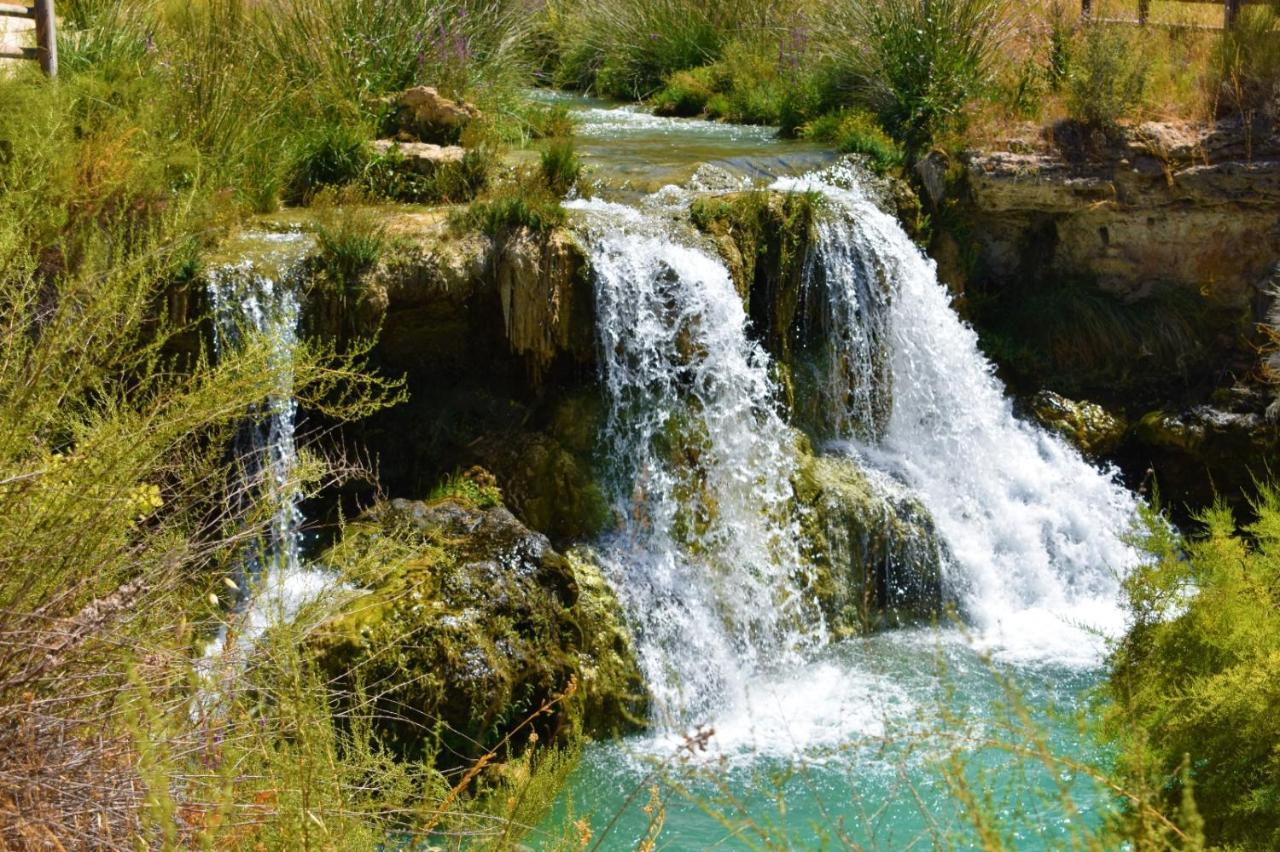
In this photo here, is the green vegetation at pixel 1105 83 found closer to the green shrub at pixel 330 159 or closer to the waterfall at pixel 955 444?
the waterfall at pixel 955 444

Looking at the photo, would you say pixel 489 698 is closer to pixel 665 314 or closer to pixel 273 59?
pixel 665 314

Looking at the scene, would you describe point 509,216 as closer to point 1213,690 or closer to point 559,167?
point 559,167

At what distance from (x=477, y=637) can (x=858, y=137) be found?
19.3 ft

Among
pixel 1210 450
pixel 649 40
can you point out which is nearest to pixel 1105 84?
pixel 1210 450

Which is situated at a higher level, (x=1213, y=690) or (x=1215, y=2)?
(x=1215, y=2)

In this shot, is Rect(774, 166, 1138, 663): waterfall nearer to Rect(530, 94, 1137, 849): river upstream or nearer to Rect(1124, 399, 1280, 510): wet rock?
Rect(530, 94, 1137, 849): river upstream

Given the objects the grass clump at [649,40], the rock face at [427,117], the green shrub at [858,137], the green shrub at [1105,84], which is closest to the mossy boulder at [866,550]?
the green shrub at [858,137]

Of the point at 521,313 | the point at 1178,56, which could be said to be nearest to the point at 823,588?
the point at 521,313

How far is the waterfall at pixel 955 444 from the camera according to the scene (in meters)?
8.92

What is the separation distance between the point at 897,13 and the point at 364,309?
6.07 meters

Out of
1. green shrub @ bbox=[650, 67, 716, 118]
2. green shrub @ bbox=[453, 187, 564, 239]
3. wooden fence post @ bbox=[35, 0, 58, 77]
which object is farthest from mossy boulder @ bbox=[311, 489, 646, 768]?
green shrub @ bbox=[650, 67, 716, 118]

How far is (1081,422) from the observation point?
400 inches

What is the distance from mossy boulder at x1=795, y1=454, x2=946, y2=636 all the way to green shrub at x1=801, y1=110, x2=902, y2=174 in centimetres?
290

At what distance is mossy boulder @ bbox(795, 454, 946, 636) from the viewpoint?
8.41 metres
